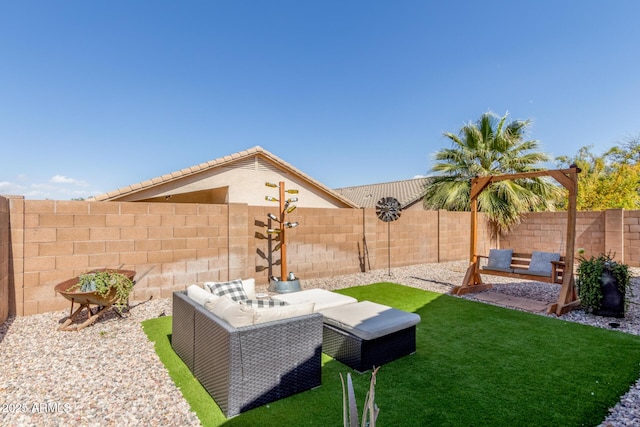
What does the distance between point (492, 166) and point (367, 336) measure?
37.1 feet

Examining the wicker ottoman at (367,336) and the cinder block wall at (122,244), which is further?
the cinder block wall at (122,244)

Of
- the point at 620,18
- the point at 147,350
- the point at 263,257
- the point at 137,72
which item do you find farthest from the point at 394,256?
the point at 137,72

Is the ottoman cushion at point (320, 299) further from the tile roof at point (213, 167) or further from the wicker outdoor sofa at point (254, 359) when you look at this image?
A: the tile roof at point (213, 167)

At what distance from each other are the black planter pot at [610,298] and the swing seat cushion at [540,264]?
1.17 metres

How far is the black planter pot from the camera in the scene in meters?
4.72

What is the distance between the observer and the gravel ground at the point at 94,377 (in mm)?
2332

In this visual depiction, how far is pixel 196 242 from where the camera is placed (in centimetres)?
625

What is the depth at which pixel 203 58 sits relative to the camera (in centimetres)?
950

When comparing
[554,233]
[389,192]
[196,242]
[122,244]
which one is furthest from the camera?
[389,192]

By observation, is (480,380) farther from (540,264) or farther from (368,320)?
(540,264)

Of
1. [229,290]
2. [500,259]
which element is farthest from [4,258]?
[500,259]

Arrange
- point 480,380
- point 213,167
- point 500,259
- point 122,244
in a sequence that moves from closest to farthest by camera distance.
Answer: point 480,380 < point 122,244 < point 500,259 < point 213,167

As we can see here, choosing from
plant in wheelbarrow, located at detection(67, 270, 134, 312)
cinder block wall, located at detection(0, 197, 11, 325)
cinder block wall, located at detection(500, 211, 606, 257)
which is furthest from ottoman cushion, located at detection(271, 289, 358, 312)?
cinder block wall, located at detection(500, 211, 606, 257)

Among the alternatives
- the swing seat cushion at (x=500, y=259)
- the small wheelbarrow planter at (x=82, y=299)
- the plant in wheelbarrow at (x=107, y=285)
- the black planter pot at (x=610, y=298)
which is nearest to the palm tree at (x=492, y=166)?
the swing seat cushion at (x=500, y=259)
